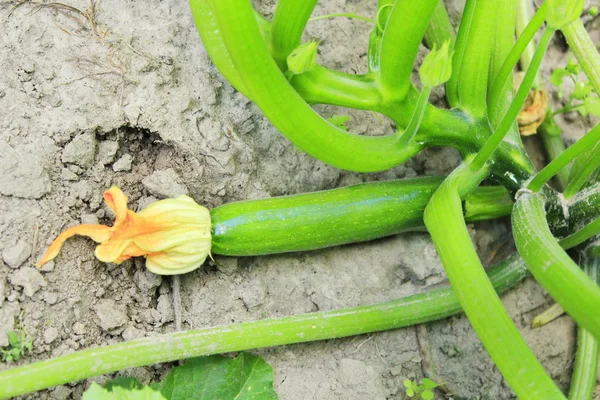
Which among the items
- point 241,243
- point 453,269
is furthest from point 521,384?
point 241,243

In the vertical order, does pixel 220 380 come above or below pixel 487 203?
below

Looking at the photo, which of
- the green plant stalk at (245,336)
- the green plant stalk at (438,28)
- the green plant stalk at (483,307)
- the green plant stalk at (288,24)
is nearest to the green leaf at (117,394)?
the green plant stalk at (245,336)

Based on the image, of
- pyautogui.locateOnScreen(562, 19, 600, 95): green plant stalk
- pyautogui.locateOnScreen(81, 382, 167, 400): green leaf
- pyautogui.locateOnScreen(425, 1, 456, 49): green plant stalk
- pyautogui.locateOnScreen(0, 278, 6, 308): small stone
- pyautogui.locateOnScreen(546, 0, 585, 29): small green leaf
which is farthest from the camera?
pyautogui.locateOnScreen(425, 1, 456, 49): green plant stalk

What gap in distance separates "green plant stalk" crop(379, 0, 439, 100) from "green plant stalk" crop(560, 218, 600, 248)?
0.59 metres

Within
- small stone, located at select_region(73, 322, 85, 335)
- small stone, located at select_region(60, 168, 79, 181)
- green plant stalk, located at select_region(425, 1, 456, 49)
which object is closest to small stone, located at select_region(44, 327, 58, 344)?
small stone, located at select_region(73, 322, 85, 335)

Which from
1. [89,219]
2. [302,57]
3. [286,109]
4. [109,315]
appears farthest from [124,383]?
[302,57]

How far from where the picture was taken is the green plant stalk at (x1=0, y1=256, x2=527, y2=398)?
1479 millimetres

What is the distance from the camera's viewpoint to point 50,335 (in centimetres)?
163

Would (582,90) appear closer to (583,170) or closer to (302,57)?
(583,170)

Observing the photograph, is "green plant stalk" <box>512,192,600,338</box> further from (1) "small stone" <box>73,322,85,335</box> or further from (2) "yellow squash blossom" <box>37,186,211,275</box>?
(1) "small stone" <box>73,322,85,335</box>

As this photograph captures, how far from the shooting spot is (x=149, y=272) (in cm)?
179

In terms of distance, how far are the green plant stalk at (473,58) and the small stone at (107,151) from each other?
3.07 ft

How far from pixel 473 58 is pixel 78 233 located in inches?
43.4

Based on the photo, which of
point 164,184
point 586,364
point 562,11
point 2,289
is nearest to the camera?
point 562,11
